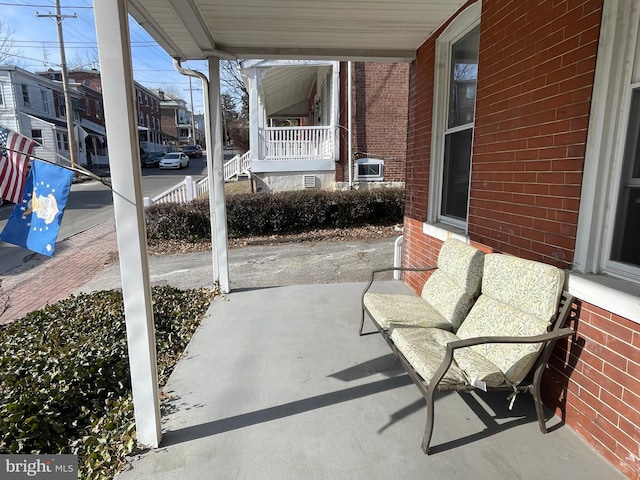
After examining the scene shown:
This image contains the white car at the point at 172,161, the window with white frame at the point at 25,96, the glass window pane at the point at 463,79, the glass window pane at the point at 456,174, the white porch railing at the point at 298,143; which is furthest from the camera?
the white car at the point at 172,161

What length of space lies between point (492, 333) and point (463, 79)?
2.61 meters

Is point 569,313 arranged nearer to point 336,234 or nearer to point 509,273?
point 509,273

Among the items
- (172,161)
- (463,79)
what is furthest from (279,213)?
(172,161)

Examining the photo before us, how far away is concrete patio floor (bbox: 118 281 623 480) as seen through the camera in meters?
2.01

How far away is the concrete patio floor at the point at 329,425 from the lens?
201 cm

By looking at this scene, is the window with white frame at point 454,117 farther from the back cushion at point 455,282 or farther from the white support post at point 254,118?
the white support post at point 254,118

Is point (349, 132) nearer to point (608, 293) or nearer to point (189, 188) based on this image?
point (189, 188)

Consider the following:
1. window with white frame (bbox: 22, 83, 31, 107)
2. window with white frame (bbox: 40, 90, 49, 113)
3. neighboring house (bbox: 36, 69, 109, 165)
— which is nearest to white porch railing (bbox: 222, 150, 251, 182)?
window with white frame (bbox: 22, 83, 31, 107)

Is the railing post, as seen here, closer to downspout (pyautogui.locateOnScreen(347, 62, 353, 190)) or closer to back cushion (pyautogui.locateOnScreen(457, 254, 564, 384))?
downspout (pyautogui.locateOnScreen(347, 62, 353, 190))

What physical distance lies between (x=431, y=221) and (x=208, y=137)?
285cm

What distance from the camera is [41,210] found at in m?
1.98

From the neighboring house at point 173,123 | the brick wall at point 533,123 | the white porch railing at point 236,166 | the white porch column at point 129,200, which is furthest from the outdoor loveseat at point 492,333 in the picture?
the neighboring house at point 173,123

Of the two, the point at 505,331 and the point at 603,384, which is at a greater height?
the point at 505,331

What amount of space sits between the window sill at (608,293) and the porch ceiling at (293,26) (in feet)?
8.63
